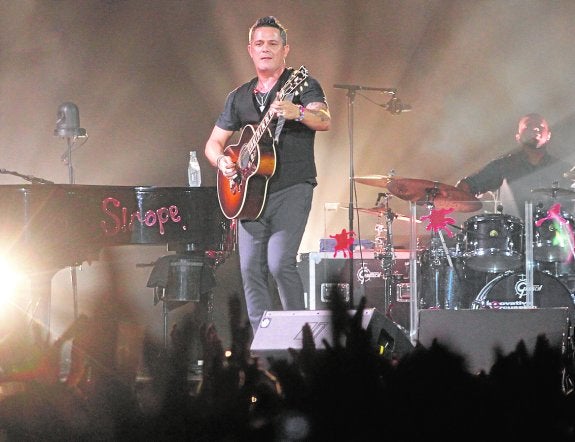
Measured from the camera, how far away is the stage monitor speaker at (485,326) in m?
3.39

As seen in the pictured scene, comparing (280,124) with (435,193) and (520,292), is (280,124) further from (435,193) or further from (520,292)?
(520,292)

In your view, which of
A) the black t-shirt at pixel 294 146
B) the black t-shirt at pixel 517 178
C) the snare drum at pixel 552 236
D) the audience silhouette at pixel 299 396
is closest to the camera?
the audience silhouette at pixel 299 396

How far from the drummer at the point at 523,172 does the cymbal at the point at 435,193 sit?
0.56ft

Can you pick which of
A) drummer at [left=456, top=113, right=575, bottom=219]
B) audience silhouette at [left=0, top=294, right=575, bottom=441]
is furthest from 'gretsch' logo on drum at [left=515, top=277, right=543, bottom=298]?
audience silhouette at [left=0, top=294, right=575, bottom=441]

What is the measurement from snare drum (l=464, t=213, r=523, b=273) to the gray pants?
275cm

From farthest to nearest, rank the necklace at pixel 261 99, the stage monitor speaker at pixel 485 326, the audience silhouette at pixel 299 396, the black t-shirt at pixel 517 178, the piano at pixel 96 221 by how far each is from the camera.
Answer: the black t-shirt at pixel 517 178 < the piano at pixel 96 221 < the necklace at pixel 261 99 < the stage monitor speaker at pixel 485 326 < the audience silhouette at pixel 299 396

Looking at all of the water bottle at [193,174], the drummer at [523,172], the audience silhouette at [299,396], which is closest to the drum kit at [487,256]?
the drummer at [523,172]

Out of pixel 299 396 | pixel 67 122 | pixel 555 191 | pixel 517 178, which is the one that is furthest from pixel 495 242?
pixel 299 396

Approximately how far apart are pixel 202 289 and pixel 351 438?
481 cm

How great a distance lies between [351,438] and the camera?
1.09 metres

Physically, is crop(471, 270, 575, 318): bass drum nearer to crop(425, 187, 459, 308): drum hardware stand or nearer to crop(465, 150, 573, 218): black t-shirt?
crop(425, 187, 459, 308): drum hardware stand

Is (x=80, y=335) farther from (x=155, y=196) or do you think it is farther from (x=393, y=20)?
(x=393, y=20)

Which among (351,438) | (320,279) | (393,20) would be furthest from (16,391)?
(393,20)

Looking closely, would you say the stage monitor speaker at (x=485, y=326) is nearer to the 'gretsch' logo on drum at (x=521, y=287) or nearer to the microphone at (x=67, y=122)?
the 'gretsch' logo on drum at (x=521, y=287)
